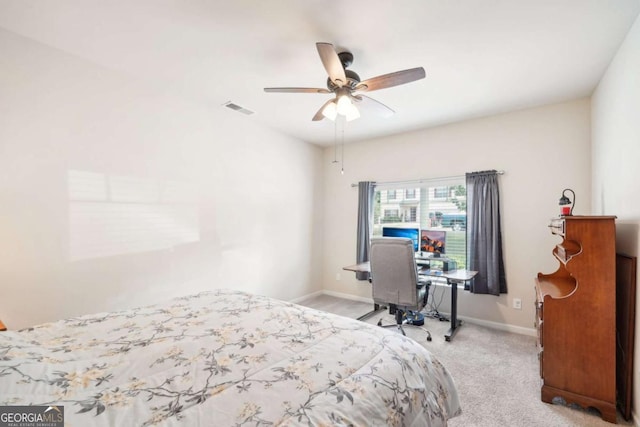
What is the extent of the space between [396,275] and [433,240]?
93cm

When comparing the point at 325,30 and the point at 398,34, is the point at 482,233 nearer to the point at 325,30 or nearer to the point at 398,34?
the point at 398,34

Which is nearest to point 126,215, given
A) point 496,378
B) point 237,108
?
point 237,108

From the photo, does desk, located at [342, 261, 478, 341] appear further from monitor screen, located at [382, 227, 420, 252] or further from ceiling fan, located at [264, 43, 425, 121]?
ceiling fan, located at [264, 43, 425, 121]

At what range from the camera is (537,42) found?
2.07 meters

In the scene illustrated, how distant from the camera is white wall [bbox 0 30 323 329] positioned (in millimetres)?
2033

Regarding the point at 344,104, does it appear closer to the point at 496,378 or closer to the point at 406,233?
the point at 406,233

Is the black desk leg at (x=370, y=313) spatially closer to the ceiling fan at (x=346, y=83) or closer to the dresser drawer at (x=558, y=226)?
the dresser drawer at (x=558, y=226)

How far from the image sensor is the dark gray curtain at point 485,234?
3.33 meters

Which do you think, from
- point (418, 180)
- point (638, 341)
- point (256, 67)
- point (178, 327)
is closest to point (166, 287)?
point (178, 327)

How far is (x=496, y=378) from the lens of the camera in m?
2.35

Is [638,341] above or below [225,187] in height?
below

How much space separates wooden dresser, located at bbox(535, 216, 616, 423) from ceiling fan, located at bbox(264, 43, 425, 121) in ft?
5.17

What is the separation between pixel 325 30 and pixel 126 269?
2613mm

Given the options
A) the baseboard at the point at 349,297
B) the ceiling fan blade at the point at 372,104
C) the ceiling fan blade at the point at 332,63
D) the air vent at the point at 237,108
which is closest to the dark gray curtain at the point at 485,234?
the baseboard at the point at 349,297
